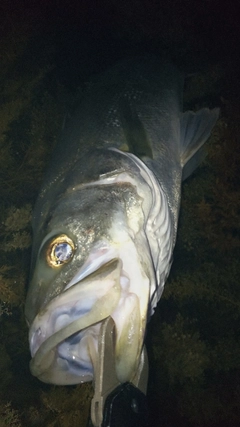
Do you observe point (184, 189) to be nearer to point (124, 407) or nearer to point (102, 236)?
point (102, 236)

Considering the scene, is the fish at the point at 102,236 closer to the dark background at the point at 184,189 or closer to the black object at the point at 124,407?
the black object at the point at 124,407

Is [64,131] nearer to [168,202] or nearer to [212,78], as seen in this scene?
[168,202]

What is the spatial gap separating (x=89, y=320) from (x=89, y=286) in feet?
0.48

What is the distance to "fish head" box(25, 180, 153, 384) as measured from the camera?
1470 mm

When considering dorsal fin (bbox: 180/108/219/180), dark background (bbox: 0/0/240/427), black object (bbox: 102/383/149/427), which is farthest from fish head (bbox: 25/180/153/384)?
dark background (bbox: 0/0/240/427)

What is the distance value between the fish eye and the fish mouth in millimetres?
115

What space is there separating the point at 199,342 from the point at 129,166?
258 cm

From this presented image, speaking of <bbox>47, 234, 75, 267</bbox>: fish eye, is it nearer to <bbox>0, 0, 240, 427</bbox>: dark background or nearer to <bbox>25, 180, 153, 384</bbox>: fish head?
<bbox>25, 180, 153, 384</bbox>: fish head

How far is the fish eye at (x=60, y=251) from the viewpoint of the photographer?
5.35 ft

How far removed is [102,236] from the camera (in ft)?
5.35

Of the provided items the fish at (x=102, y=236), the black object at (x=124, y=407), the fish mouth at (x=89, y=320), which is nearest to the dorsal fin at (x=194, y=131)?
the fish at (x=102, y=236)

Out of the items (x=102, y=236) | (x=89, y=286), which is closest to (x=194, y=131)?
(x=102, y=236)

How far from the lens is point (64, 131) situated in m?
2.86

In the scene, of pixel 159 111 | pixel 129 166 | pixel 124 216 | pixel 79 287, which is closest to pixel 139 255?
pixel 124 216
